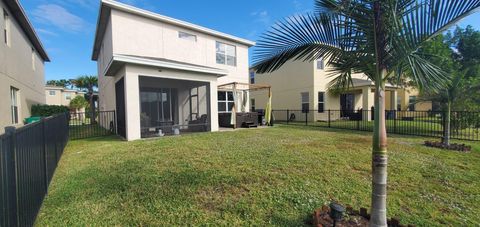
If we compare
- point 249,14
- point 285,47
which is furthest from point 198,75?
point 285,47

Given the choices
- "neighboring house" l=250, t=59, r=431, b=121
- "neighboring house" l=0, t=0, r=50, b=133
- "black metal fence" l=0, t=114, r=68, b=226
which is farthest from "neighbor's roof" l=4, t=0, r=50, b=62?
"neighboring house" l=250, t=59, r=431, b=121

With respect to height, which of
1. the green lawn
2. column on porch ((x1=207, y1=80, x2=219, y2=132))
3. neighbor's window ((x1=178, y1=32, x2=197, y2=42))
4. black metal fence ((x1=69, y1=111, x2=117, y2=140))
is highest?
neighbor's window ((x1=178, y1=32, x2=197, y2=42))

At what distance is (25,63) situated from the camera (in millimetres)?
12211

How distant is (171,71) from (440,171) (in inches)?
391

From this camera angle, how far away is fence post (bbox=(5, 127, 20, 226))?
188 centimetres

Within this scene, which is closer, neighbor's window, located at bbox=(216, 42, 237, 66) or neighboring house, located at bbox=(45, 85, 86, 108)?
neighbor's window, located at bbox=(216, 42, 237, 66)

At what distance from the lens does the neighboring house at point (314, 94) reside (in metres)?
17.4

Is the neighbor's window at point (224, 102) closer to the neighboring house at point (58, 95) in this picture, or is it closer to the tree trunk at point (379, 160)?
the tree trunk at point (379, 160)

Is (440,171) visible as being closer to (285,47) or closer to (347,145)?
(347,145)

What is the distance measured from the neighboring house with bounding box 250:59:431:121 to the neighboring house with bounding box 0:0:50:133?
16855 mm

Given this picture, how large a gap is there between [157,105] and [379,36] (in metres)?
12.6

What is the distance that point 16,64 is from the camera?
34.0 feet

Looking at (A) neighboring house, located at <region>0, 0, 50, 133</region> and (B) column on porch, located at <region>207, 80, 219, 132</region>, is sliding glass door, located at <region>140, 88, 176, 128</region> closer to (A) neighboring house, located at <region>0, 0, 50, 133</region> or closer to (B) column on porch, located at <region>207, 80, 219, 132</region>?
(B) column on porch, located at <region>207, 80, 219, 132</region>

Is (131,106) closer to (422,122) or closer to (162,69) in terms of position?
(162,69)
